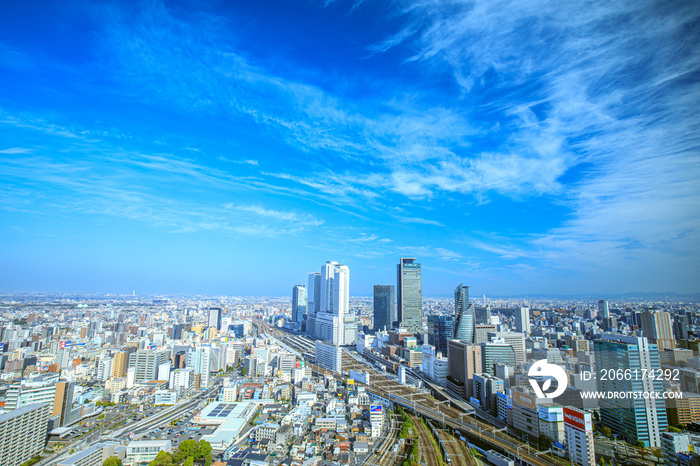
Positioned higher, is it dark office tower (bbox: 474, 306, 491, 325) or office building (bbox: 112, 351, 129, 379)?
dark office tower (bbox: 474, 306, 491, 325)

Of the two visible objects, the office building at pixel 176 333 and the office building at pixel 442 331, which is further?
the office building at pixel 176 333

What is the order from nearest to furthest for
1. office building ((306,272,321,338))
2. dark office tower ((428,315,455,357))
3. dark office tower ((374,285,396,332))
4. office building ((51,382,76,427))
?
office building ((51,382,76,427)) < dark office tower ((428,315,455,357)) < dark office tower ((374,285,396,332)) < office building ((306,272,321,338))

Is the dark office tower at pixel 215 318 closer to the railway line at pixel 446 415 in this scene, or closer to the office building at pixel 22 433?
the railway line at pixel 446 415

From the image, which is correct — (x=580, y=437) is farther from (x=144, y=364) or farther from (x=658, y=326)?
(x=144, y=364)

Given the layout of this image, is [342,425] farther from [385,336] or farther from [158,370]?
[385,336]

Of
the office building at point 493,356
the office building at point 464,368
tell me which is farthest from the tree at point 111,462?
the office building at point 493,356

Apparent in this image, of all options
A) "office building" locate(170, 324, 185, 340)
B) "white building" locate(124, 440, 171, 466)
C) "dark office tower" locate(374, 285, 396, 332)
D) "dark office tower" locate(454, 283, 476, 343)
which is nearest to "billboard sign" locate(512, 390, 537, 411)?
"dark office tower" locate(454, 283, 476, 343)

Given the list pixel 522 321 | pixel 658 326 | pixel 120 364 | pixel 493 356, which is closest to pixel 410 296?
pixel 522 321

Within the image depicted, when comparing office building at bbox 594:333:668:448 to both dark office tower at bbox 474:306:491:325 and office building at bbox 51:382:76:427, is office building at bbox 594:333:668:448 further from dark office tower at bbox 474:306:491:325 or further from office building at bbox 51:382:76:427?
dark office tower at bbox 474:306:491:325
